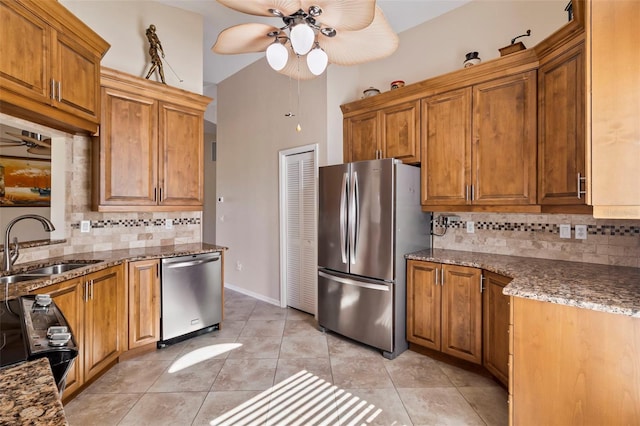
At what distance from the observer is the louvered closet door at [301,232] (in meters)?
3.83

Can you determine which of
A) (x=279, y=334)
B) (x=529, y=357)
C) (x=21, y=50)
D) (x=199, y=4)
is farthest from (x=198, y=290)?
(x=199, y=4)

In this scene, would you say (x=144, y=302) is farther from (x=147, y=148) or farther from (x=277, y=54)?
(x=277, y=54)

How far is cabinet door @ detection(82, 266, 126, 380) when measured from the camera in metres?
2.25

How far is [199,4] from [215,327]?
348 cm

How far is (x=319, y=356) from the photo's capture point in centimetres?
282

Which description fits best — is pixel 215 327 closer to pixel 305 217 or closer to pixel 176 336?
pixel 176 336

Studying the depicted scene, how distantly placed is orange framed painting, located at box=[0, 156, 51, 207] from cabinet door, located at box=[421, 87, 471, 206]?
3242 millimetres

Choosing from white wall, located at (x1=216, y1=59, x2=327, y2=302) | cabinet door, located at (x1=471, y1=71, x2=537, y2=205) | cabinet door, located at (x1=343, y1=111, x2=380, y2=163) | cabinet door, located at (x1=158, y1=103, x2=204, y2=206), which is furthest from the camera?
white wall, located at (x1=216, y1=59, x2=327, y2=302)

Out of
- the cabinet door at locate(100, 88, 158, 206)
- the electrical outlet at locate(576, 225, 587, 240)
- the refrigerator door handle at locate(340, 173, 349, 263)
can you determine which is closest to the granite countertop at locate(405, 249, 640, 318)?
the electrical outlet at locate(576, 225, 587, 240)

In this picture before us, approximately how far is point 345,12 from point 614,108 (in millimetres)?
1409

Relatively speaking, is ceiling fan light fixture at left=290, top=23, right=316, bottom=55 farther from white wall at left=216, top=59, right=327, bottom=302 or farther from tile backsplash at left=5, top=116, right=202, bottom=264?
tile backsplash at left=5, top=116, right=202, bottom=264

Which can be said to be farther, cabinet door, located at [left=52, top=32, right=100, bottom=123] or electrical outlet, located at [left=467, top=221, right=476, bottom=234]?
electrical outlet, located at [left=467, top=221, right=476, bottom=234]

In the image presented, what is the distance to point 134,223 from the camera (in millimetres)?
3250

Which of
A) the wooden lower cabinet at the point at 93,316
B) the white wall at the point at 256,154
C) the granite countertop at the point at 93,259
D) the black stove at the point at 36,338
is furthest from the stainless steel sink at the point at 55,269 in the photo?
the white wall at the point at 256,154
